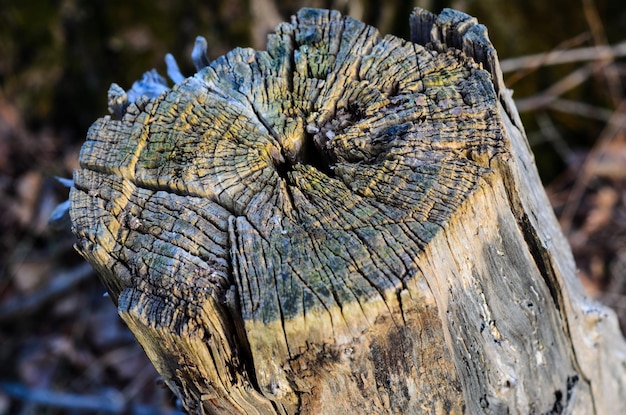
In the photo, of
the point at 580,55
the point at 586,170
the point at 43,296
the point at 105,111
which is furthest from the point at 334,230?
the point at 105,111

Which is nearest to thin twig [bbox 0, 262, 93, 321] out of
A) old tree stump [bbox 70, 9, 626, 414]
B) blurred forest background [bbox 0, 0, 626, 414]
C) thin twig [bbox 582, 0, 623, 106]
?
blurred forest background [bbox 0, 0, 626, 414]

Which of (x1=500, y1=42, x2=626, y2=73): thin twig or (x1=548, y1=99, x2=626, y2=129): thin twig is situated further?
(x1=548, y1=99, x2=626, y2=129): thin twig

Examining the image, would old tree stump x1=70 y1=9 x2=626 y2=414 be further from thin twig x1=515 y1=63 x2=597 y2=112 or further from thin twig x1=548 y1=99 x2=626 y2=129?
thin twig x1=548 y1=99 x2=626 y2=129

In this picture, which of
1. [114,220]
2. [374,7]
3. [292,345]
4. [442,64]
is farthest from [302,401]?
[374,7]

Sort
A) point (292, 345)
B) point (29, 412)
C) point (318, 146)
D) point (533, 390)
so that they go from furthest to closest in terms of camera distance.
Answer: point (29, 412) → point (533, 390) → point (318, 146) → point (292, 345)

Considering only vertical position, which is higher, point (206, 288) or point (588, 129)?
point (588, 129)

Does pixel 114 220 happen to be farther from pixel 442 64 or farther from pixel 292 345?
pixel 442 64
